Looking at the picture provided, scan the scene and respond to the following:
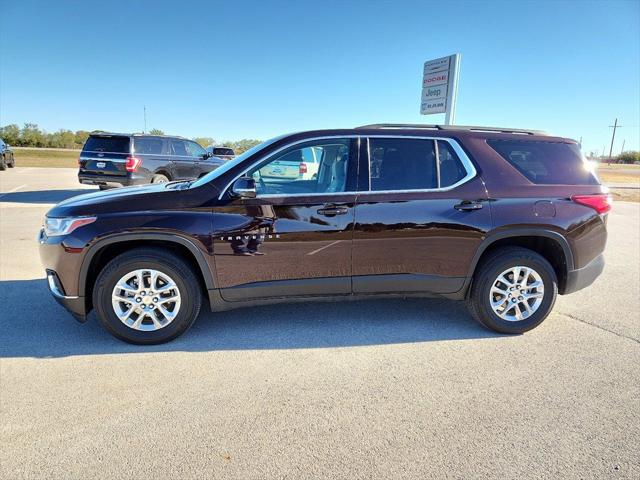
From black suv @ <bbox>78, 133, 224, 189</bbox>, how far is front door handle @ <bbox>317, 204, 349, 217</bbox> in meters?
8.12

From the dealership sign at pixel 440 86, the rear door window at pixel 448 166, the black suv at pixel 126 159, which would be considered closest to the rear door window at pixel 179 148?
the black suv at pixel 126 159

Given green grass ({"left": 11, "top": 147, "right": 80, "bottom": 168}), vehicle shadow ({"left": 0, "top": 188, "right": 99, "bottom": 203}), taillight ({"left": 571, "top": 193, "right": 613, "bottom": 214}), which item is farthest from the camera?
green grass ({"left": 11, "top": 147, "right": 80, "bottom": 168})

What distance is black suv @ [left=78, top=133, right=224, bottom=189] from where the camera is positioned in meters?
10.9

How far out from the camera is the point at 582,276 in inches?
149

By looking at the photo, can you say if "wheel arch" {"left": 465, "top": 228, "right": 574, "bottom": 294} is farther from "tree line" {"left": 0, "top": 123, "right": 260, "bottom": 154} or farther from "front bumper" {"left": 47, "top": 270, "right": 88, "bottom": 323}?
"tree line" {"left": 0, "top": 123, "right": 260, "bottom": 154}

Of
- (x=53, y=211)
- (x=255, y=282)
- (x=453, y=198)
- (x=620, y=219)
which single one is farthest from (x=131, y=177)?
(x=620, y=219)

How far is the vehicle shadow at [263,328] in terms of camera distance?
336 centimetres

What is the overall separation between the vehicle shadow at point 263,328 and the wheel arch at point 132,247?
0.43 meters

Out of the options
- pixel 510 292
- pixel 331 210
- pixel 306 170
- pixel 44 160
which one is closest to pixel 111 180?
pixel 306 170

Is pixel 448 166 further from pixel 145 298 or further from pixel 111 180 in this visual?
pixel 111 180

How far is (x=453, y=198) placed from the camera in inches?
139

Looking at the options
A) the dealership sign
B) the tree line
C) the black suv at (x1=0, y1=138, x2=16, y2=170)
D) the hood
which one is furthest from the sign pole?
the tree line

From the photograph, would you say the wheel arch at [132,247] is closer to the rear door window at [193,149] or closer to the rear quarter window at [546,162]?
the rear quarter window at [546,162]

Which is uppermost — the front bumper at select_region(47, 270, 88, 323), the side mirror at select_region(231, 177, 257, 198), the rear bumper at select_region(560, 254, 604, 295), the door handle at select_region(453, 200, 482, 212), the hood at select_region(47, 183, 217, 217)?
the side mirror at select_region(231, 177, 257, 198)
